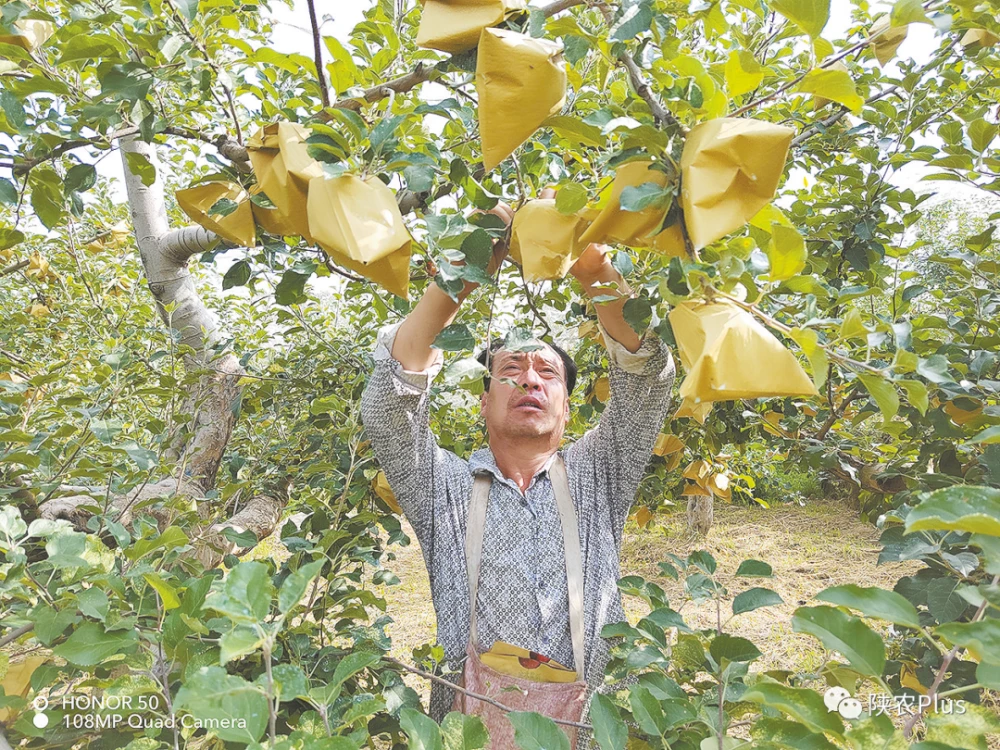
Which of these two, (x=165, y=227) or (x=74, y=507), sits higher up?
(x=165, y=227)

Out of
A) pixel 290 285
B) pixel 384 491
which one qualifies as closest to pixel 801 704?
pixel 290 285

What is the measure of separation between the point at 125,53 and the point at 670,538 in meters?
5.02

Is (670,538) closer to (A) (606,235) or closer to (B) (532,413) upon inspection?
(B) (532,413)

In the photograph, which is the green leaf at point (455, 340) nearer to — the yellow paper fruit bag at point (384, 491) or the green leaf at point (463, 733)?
the green leaf at point (463, 733)

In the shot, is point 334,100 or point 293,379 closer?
point 334,100

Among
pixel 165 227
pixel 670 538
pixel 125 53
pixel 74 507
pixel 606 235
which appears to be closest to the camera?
pixel 606 235

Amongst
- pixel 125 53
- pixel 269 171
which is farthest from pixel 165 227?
pixel 269 171

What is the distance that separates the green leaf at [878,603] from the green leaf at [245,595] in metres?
0.36

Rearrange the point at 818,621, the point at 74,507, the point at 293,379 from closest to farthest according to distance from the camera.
Result: the point at 818,621 → the point at 74,507 → the point at 293,379

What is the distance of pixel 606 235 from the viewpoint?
1.77ft

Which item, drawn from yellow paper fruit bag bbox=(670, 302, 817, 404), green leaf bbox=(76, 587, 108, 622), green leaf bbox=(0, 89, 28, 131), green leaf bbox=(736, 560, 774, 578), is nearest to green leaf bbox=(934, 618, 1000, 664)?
yellow paper fruit bag bbox=(670, 302, 817, 404)

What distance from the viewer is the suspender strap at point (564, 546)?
1093 mm

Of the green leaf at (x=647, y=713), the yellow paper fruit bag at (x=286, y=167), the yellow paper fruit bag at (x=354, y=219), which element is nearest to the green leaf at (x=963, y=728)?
the green leaf at (x=647, y=713)

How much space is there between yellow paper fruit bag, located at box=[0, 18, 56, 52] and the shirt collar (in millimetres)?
927
